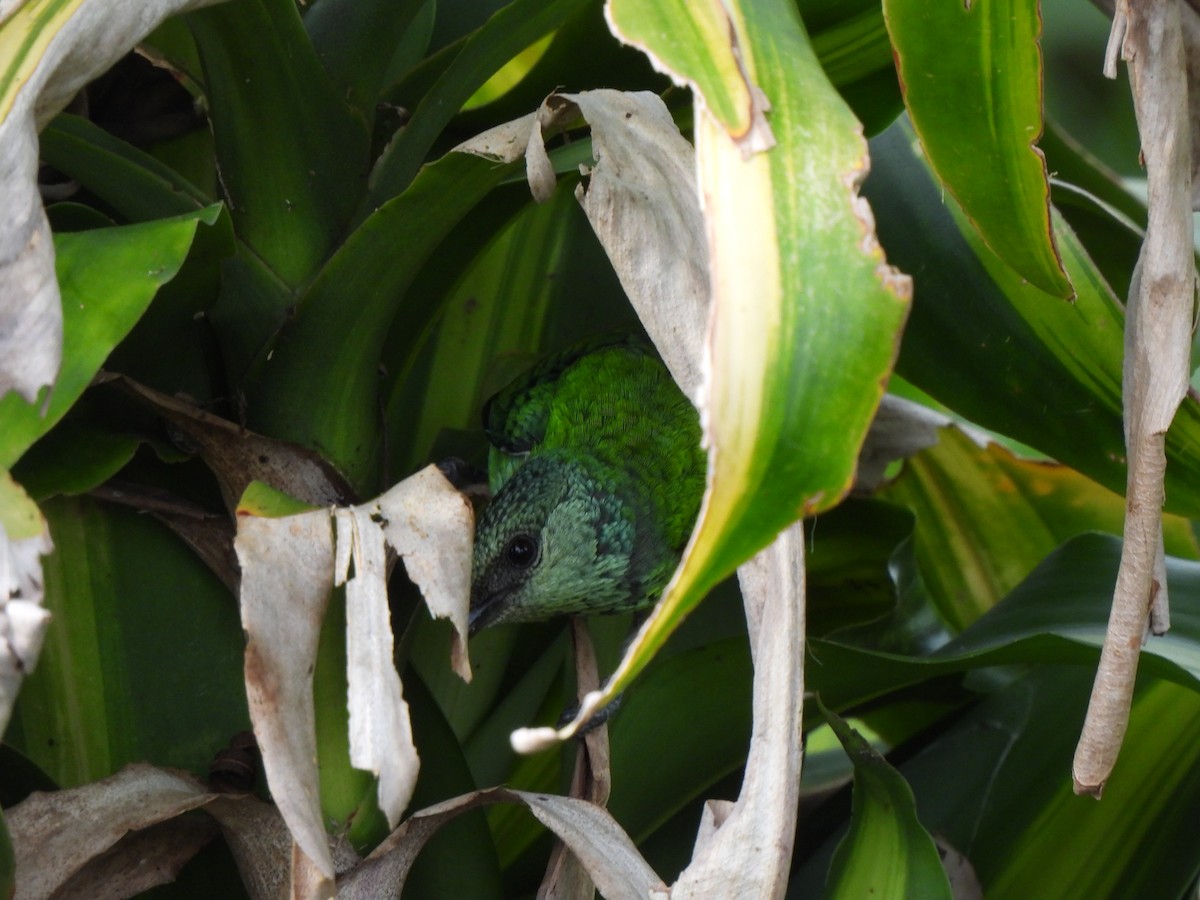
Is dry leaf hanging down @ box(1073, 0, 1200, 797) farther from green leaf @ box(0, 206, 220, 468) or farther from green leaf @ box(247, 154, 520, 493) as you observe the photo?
green leaf @ box(0, 206, 220, 468)

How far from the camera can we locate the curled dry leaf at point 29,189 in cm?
39

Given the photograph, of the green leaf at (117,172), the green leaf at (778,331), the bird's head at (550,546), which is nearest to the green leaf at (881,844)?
the bird's head at (550,546)

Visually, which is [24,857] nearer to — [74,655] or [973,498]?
[74,655]

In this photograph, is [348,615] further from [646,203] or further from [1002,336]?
[1002,336]

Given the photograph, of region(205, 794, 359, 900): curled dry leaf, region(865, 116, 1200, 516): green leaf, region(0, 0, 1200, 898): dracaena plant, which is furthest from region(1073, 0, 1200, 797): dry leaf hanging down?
region(205, 794, 359, 900): curled dry leaf

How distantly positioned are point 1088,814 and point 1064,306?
408 millimetres

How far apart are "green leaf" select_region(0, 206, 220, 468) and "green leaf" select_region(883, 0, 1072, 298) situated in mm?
338

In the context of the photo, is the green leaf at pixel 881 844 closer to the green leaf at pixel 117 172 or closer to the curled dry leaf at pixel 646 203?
the curled dry leaf at pixel 646 203

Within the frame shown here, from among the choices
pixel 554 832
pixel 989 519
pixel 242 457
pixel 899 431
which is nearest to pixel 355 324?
pixel 242 457

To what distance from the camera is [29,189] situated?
1.29ft

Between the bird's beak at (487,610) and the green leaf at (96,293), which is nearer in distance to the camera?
the green leaf at (96,293)

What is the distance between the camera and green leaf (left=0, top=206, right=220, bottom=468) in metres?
0.40

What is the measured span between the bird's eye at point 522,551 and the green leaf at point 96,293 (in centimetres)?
54

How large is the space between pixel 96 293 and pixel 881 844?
552mm
